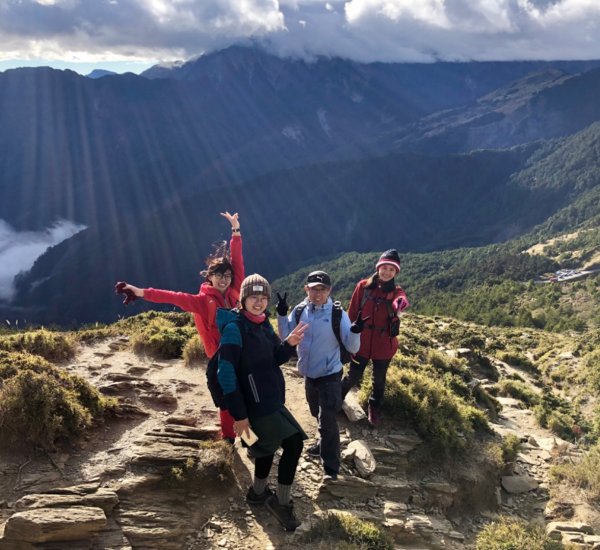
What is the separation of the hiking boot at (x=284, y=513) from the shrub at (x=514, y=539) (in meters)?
A: 2.86

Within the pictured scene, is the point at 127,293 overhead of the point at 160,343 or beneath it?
overhead

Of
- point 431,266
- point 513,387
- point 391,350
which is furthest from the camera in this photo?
point 431,266

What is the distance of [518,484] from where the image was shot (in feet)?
29.9

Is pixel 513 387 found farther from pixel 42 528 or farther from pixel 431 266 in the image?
pixel 431 266

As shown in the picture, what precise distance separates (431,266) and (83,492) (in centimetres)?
18076

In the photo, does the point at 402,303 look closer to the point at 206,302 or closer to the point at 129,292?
the point at 206,302

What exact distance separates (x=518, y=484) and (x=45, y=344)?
10442 millimetres

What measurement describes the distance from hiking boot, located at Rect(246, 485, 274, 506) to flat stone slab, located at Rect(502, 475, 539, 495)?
5.34 m

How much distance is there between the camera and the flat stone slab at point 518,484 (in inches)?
354

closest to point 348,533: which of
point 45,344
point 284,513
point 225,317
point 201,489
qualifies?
point 284,513

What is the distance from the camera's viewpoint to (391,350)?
8289 millimetres

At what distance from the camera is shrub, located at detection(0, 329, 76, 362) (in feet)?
33.9

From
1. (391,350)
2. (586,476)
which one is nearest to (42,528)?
(391,350)

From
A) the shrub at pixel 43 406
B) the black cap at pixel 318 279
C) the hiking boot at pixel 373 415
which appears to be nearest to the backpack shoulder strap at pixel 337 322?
the black cap at pixel 318 279
